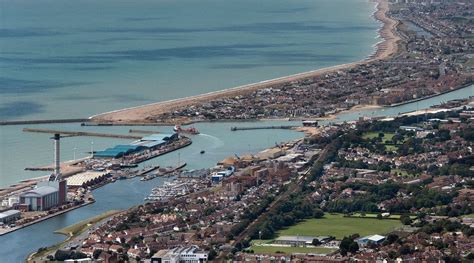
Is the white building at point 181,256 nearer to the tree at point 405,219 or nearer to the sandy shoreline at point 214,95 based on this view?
the tree at point 405,219

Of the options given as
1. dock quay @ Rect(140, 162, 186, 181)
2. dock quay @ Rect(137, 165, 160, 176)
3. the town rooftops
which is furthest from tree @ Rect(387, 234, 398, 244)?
dock quay @ Rect(137, 165, 160, 176)

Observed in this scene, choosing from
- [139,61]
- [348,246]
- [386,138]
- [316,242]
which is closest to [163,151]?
[386,138]

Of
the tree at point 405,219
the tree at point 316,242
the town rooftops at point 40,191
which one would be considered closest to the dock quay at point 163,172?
the town rooftops at point 40,191

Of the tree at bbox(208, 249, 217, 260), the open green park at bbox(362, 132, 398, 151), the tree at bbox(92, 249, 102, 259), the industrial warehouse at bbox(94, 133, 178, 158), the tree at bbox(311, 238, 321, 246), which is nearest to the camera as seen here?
the tree at bbox(208, 249, 217, 260)

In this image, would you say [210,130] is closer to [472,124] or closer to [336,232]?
[472,124]

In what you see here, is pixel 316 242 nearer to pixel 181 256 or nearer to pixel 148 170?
pixel 181 256

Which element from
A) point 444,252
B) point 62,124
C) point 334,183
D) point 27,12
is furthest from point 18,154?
point 27,12

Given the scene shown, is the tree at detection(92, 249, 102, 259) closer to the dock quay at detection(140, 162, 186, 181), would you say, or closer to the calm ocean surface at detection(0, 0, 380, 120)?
the dock quay at detection(140, 162, 186, 181)
